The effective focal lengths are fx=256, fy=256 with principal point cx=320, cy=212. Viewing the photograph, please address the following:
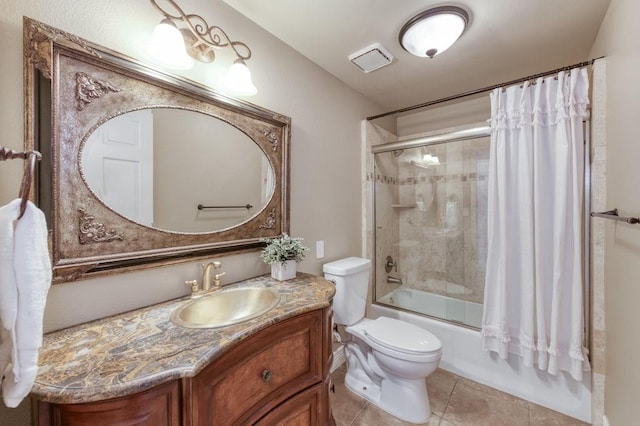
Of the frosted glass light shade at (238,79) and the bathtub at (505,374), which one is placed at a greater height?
the frosted glass light shade at (238,79)

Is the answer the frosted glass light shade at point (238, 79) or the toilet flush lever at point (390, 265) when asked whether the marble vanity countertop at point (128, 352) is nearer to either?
the frosted glass light shade at point (238, 79)

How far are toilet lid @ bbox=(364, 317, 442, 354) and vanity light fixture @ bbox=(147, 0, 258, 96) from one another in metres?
1.65

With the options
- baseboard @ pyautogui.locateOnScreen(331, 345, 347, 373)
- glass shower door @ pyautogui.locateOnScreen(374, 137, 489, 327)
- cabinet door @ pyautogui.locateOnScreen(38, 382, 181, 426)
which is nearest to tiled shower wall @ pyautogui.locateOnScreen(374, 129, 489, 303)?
glass shower door @ pyautogui.locateOnScreen(374, 137, 489, 327)

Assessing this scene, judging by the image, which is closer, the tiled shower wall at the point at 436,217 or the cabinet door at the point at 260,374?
the cabinet door at the point at 260,374

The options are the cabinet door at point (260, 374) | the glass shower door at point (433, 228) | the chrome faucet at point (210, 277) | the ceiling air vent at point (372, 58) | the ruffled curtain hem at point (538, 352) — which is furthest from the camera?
the glass shower door at point (433, 228)

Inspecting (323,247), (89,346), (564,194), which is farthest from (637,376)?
(89,346)

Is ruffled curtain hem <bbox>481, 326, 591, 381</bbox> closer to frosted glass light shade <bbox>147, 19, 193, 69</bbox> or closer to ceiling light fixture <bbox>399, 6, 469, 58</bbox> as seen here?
ceiling light fixture <bbox>399, 6, 469, 58</bbox>

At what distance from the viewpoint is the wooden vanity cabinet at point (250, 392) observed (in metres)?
0.62

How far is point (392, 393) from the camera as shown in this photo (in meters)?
1.64

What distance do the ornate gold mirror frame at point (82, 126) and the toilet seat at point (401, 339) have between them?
1.23m

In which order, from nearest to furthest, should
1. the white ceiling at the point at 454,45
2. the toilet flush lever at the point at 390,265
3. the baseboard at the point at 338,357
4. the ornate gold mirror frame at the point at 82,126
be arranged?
the ornate gold mirror frame at the point at 82,126, the white ceiling at the point at 454,45, the baseboard at the point at 338,357, the toilet flush lever at the point at 390,265

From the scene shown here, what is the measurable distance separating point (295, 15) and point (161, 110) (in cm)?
91

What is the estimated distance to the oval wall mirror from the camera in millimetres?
981

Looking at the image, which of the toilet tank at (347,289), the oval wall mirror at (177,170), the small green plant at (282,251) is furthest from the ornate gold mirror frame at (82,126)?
the toilet tank at (347,289)
